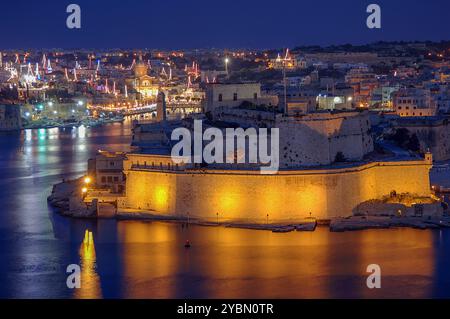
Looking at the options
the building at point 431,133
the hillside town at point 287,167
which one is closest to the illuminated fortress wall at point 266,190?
the hillside town at point 287,167

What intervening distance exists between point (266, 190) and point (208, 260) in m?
1.71

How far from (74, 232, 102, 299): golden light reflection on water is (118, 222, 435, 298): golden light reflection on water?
265mm

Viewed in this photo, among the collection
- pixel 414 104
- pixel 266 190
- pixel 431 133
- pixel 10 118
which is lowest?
pixel 266 190

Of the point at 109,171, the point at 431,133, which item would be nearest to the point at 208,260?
the point at 109,171

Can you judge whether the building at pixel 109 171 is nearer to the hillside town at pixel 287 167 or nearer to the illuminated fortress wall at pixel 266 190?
the hillside town at pixel 287 167

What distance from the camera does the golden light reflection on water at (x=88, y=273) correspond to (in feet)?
30.4

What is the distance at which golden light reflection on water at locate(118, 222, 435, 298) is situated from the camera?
30.8 ft

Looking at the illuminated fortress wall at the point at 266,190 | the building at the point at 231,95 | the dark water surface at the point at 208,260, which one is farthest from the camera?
the building at the point at 231,95

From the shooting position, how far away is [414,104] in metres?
21.0

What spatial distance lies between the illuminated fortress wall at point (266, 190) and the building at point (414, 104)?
8.21 m

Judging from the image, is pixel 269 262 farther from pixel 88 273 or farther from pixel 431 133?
pixel 431 133
